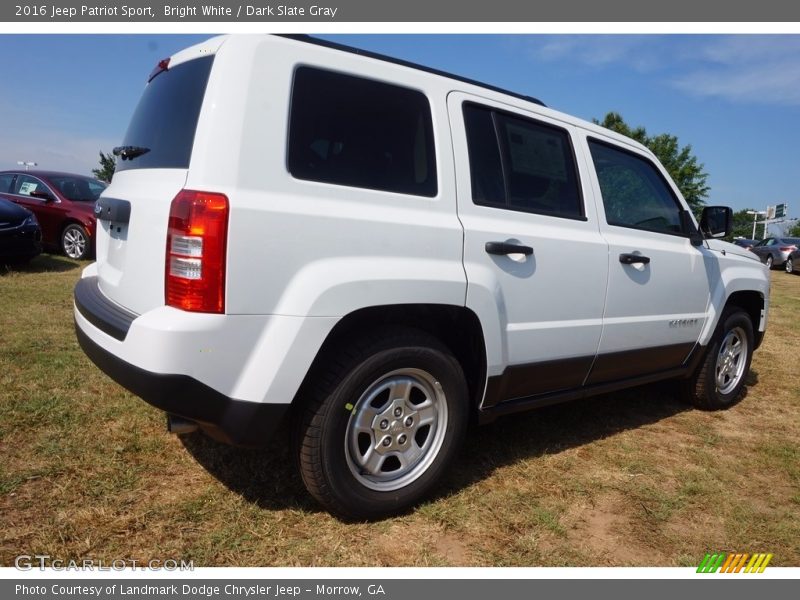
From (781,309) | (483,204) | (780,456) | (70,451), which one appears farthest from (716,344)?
(781,309)

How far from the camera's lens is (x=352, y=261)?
226cm

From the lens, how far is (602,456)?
11.2 feet

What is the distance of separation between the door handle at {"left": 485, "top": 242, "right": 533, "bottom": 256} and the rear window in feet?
4.50

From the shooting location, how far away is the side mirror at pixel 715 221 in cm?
397

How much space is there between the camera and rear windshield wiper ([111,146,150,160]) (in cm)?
259

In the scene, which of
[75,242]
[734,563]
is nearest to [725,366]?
[734,563]

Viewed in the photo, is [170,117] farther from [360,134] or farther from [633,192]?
[633,192]

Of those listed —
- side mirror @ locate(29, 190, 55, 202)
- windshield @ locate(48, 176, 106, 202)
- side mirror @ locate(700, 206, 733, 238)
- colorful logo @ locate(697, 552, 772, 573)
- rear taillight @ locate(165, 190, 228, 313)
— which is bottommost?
colorful logo @ locate(697, 552, 772, 573)

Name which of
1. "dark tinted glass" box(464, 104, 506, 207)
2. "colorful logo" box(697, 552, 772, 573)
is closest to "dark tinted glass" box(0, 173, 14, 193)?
"dark tinted glass" box(464, 104, 506, 207)

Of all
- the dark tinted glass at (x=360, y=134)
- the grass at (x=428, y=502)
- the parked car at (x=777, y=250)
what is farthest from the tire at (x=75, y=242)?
the parked car at (x=777, y=250)

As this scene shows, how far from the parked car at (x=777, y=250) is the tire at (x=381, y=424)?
74.8 ft

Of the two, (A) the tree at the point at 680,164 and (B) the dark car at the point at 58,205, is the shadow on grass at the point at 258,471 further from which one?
(A) the tree at the point at 680,164

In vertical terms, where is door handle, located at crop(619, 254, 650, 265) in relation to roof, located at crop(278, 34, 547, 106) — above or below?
below

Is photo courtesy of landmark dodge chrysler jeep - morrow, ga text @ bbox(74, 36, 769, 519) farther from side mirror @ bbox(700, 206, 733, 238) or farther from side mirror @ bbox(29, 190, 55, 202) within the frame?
side mirror @ bbox(29, 190, 55, 202)
